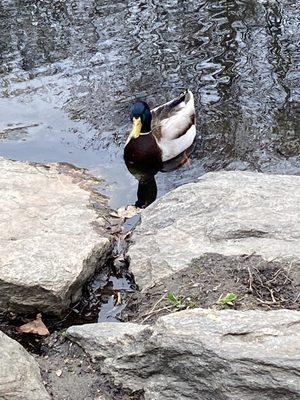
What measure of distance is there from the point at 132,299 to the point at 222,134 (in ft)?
11.0

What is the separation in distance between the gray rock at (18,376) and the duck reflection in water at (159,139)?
12.5ft

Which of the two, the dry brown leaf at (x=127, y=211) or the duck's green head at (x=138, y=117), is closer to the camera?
the dry brown leaf at (x=127, y=211)

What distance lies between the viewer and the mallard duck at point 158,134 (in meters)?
7.30

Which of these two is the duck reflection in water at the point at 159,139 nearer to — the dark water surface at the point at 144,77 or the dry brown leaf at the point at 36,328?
the dark water surface at the point at 144,77

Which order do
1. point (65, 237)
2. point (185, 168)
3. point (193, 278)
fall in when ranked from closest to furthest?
point (193, 278)
point (65, 237)
point (185, 168)

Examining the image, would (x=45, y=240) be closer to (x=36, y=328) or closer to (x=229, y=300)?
(x=36, y=328)

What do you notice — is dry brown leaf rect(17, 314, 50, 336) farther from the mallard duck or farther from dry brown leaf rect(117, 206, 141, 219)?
the mallard duck

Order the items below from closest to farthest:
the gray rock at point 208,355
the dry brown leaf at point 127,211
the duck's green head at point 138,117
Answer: the gray rock at point 208,355 < the dry brown leaf at point 127,211 < the duck's green head at point 138,117

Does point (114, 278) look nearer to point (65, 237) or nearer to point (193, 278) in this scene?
point (65, 237)

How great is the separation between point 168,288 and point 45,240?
904 mm

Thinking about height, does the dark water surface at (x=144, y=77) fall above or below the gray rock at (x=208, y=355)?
below

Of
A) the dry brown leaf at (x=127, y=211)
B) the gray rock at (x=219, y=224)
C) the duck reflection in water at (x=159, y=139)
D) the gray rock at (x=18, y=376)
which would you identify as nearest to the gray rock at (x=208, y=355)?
the gray rock at (x=18, y=376)

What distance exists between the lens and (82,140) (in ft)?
24.3

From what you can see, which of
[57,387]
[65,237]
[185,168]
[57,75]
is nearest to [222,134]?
[185,168]
